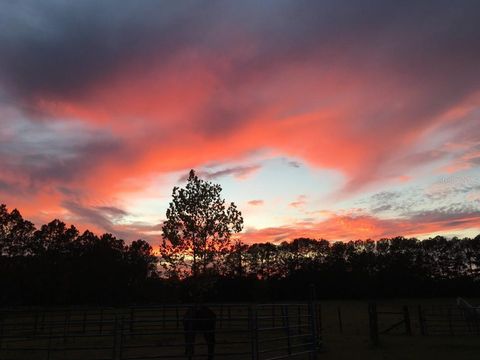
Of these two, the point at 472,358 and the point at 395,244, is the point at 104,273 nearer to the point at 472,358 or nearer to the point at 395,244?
the point at 472,358

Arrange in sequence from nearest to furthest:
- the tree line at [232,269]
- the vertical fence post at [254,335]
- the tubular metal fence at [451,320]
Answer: the vertical fence post at [254,335] → the tubular metal fence at [451,320] → the tree line at [232,269]

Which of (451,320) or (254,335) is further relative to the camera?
(451,320)

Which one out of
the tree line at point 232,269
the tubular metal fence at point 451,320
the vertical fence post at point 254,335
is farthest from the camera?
the tree line at point 232,269

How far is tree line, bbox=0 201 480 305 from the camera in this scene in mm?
63875

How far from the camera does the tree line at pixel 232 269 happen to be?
63.9 m

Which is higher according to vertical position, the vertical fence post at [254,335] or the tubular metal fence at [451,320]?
the vertical fence post at [254,335]

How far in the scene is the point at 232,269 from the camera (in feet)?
254

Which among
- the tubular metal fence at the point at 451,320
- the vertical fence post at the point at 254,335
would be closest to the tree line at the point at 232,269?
the tubular metal fence at the point at 451,320

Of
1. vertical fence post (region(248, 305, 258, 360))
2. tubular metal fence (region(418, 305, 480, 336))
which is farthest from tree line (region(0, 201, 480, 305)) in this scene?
vertical fence post (region(248, 305, 258, 360))

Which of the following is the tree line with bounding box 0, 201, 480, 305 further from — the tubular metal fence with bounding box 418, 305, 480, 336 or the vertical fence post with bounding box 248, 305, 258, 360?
the vertical fence post with bounding box 248, 305, 258, 360

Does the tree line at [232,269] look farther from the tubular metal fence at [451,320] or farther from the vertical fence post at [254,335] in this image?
the vertical fence post at [254,335]

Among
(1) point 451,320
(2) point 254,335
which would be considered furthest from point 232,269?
(2) point 254,335

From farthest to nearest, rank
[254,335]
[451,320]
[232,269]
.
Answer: [232,269] → [451,320] → [254,335]

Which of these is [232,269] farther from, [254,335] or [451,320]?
[254,335]
